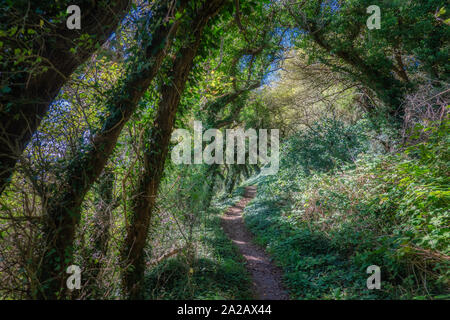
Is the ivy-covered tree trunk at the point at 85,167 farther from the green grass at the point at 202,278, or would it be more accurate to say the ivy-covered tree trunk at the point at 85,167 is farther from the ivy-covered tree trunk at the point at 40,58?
the green grass at the point at 202,278

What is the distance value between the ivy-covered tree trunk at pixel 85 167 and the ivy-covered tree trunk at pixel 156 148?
40cm

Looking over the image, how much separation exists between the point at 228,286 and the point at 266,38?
8388 millimetres

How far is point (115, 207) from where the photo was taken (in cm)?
393

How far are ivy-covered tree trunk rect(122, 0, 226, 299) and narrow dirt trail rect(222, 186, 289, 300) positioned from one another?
9.78 feet

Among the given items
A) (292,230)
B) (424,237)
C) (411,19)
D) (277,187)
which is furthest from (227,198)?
(424,237)

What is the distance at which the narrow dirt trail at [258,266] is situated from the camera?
5.36m

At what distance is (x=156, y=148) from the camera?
374cm

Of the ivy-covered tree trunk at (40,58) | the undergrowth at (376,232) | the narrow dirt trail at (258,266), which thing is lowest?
the narrow dirt trail at (258,266)

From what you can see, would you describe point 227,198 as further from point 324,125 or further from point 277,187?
point 324,125

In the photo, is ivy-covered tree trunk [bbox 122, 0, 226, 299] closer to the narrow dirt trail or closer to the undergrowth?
the narrow dirt trail

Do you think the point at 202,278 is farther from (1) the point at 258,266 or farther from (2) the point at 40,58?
(2) the point at 40,58

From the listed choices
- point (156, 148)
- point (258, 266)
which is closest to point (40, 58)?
point (156, 148)

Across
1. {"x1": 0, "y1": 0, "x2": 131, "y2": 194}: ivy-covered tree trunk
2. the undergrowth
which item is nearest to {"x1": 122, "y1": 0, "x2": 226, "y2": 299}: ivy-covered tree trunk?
{"x1": 0, "y1": 0, "x2": 131, "y2": 194}: ivy-covered tree trunk

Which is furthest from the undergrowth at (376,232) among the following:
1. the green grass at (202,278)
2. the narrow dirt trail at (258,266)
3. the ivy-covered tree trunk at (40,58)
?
the ivy-covered tree trunk at (40,58)
